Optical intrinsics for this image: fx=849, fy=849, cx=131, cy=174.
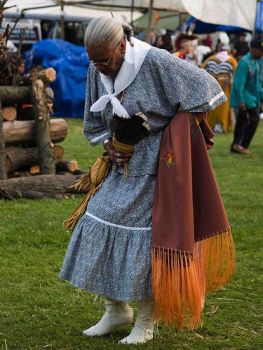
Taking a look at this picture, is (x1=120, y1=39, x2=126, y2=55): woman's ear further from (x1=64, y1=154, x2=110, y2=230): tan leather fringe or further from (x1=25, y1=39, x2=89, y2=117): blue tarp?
(x1=25, y1=39, x2=89, y2=117): blue tarp

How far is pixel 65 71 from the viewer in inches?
738

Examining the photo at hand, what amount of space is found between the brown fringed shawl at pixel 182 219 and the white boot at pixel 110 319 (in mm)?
348

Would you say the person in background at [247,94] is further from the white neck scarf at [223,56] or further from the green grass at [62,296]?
the green grass at [62,296]

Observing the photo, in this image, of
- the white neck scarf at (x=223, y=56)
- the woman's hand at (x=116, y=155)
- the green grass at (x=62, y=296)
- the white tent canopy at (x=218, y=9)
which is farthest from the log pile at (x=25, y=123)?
the white neck scarf at (x=223, y=56)

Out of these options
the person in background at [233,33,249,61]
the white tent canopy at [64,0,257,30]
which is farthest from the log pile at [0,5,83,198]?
the person in background at [233,33,249,61]

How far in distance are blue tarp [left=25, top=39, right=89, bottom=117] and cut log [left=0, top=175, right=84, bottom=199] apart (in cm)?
931

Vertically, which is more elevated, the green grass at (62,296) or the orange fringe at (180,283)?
the orange fringe at (180,283)

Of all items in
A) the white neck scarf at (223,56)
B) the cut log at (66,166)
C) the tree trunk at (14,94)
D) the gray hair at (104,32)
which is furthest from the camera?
the white neck scarf at (223,56)

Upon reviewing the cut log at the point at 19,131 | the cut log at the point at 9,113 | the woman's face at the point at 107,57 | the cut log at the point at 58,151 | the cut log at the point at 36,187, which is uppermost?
the woman's face at the point at 107,57

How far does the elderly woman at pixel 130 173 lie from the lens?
4.30 m

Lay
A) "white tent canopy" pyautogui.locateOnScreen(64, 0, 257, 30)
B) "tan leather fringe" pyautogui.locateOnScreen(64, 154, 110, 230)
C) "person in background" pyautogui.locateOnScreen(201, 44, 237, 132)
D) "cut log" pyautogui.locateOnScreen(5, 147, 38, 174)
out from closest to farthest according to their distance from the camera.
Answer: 1. "tan leather fringe" pyautogui.locateOnScreen(64, 154, 110, 230)
2. "cut log" pyautogui.locateOnScreen(5, 147, 38, 174)
3. "white tent canopy" pyautogui.locateOnScreen(64, 0, 257, 30)
4. "person in background" pyautogui.locateOnScreen(201, 44, 237, 132)

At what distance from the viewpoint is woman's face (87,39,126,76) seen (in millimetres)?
4188

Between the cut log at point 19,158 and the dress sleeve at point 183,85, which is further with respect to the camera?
the cut log at point 19,158

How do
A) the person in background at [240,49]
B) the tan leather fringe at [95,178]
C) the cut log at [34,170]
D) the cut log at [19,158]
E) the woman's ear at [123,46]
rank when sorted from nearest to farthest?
the woman's ear at [123,46], the tan leather fringe at [95,178], the cut log at [19,158], the cut log at [34,170], the person in background at [240,49]
